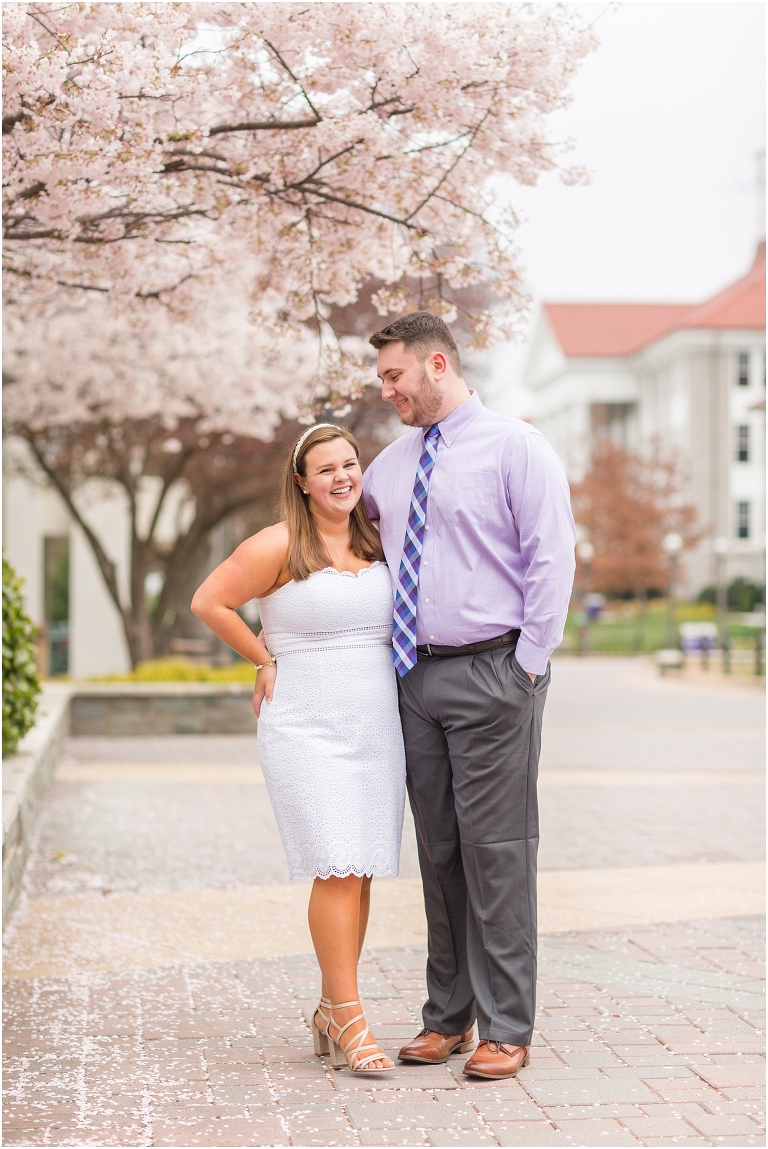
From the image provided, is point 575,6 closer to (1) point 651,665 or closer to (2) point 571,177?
(2) point 571,177

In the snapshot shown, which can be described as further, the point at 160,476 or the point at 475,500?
the point at 160,476

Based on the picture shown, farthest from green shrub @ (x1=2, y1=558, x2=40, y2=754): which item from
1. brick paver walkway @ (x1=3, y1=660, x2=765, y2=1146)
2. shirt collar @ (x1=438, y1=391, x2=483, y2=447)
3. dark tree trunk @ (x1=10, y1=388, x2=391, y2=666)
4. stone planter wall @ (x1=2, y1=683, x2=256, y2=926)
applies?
dark tree trunk @ (x1=10, y1=388, x2=391, y2=666)

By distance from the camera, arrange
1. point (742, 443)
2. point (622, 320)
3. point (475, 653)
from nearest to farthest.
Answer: point (475, 653) < point (742, 443) < point (622, 320)

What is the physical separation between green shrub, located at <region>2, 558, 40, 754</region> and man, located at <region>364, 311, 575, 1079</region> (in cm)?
385

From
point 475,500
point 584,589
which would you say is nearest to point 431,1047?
point 475,500

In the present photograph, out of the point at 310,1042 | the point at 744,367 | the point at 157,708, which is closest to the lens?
the point at 310,1042

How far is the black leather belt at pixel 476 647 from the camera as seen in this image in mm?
4137

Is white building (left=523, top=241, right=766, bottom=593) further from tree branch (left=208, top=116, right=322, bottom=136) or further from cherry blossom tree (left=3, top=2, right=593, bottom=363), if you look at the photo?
tree branch (left=208, top=116, right=322, bottom=136)

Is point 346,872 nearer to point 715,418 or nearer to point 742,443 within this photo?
point 715,418

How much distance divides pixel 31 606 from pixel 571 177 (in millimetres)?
20899

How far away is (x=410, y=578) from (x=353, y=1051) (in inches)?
55.6

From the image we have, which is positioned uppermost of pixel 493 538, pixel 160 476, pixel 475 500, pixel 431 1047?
pixel 160 476

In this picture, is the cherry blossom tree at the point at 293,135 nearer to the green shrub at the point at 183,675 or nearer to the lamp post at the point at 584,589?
the green shrub at the point at 183,675

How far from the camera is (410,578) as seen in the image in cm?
423
